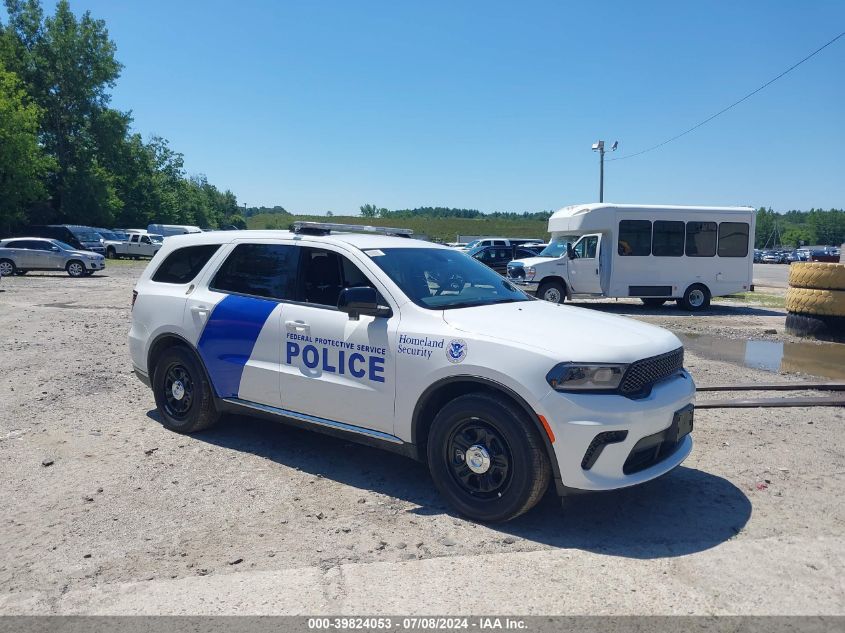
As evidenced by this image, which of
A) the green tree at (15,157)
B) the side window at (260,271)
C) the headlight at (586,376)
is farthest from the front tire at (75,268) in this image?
the headlight at (586,376)

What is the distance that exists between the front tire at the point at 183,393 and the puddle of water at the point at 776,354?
25.5ft

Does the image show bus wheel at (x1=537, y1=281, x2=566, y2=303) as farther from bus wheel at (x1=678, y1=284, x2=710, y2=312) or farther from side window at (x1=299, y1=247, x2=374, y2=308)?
side window at (x1=299, y1=247, x2=374, y2=308)

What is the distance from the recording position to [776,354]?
10891mm

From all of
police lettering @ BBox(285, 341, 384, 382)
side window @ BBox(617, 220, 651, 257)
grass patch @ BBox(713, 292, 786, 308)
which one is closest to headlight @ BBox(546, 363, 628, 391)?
police lettering @ BBox(285, 341, 384, 382)

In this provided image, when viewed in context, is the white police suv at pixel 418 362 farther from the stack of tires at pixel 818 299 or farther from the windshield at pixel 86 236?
the windshield at pixel 86 236

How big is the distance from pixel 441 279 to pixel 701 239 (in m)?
15.5

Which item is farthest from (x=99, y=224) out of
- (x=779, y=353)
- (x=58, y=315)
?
(x=779, y=353)

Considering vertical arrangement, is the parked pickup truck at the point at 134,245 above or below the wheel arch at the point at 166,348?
above

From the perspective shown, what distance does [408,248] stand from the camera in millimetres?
5367

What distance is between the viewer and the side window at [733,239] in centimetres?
1855

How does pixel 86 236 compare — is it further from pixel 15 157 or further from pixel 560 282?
pixel 560 282

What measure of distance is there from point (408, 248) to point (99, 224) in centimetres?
5590

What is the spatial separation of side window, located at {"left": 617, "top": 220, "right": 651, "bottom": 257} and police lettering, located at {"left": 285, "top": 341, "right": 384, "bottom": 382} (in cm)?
1429

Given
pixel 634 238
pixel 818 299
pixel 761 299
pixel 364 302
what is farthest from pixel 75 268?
pixel 364 302
